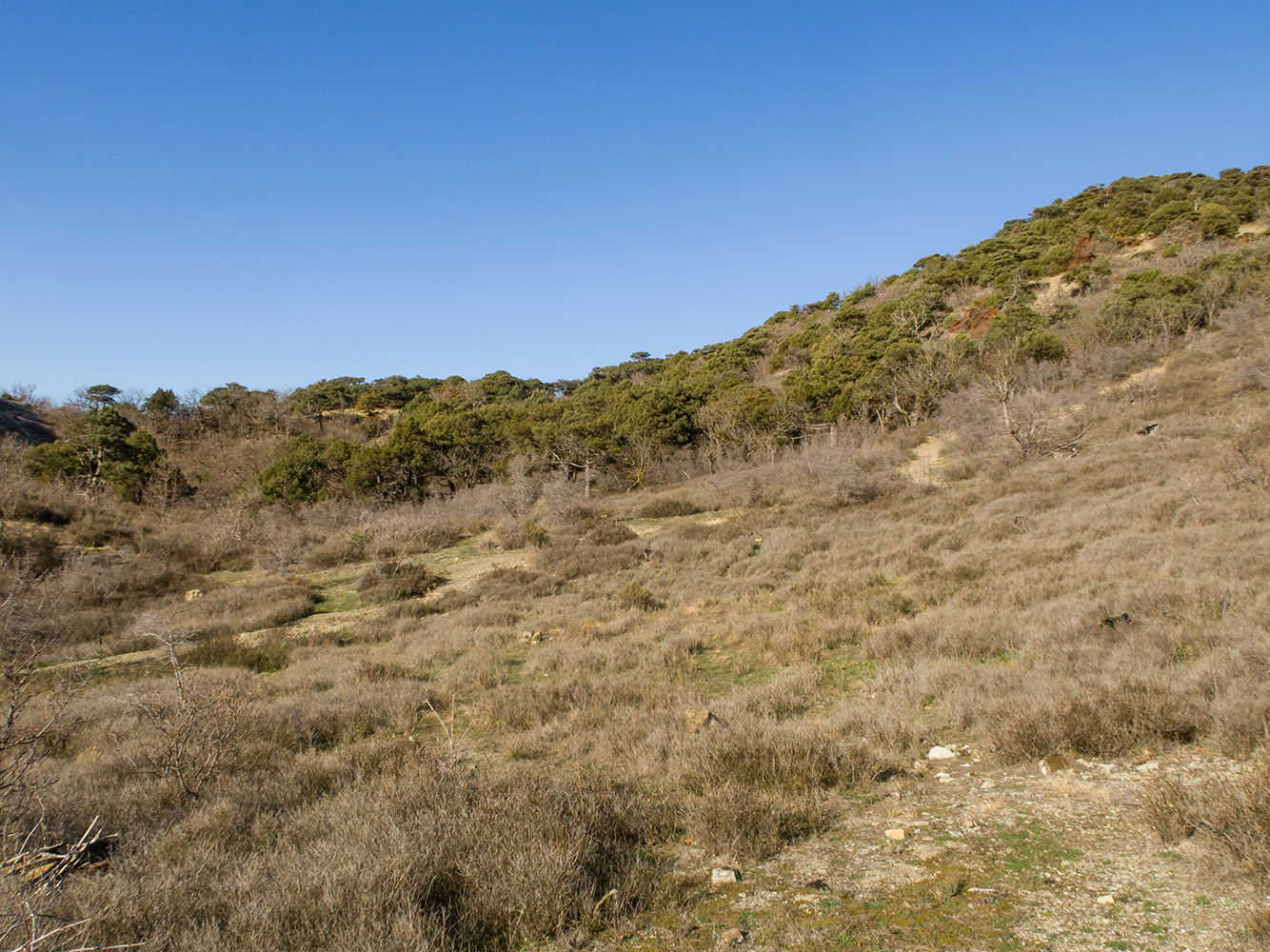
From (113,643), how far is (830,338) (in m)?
41.9

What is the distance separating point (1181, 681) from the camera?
4.60 meters

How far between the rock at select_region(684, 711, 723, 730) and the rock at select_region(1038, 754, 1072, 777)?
2563mm

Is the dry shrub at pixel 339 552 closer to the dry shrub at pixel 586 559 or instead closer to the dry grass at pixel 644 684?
the dry grass at pixel 644 684

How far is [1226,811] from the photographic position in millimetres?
2963

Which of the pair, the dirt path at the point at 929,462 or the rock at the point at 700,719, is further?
the dirt path at the point at 929,462

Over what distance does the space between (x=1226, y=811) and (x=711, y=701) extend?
4.37m

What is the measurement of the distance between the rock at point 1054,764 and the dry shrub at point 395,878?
263 centimetres

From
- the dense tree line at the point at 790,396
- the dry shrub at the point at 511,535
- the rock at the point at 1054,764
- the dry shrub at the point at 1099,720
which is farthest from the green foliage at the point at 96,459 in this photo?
the rock at the point at 1054,764

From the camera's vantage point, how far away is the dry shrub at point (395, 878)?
9.05 ft

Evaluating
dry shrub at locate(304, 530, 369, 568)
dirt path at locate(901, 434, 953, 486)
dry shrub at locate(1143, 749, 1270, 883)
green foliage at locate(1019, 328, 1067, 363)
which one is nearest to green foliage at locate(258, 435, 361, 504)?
dry shrub at locate(304, 530, 369, 568)

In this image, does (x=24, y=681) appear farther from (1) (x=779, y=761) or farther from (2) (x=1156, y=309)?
(2) (x=1156, y=309)

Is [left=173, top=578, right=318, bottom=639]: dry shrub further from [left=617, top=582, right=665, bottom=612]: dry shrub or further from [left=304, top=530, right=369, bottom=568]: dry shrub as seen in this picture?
[left=617, top=582, right=665, bottom=612]: dry shrub

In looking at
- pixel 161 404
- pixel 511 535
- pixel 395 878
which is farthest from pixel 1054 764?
pixel 161 404

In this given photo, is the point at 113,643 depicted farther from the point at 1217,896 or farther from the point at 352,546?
the point at 1217,896
